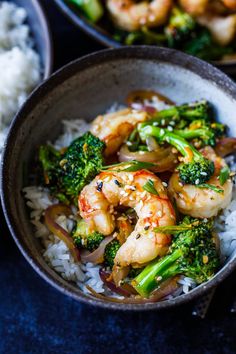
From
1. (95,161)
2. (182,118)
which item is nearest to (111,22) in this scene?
(182,118)

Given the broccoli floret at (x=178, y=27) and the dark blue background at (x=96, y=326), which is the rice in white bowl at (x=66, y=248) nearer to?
the dark blue background at (x=96, y=326)

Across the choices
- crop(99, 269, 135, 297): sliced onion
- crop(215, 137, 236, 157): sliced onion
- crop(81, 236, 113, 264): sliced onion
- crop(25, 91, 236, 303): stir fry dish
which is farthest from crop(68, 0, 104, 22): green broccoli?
crop(99, 269, 135, 297): sliced onion

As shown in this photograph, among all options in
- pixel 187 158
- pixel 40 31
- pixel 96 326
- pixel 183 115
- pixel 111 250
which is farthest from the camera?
pixel 40 31

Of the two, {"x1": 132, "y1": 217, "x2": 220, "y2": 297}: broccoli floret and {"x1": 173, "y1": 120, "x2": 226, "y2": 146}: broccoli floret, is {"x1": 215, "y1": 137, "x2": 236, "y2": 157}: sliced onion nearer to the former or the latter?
{"x1": 173, "y1": 120, "x2": 226, "y2": 146}: broccoli floret

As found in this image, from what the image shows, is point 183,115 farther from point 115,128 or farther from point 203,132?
point 115,128

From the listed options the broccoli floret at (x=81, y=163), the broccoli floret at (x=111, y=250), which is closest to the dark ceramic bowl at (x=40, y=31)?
the broccoli floret at (x=81, y=163)

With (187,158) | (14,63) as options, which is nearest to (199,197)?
(187,158)
